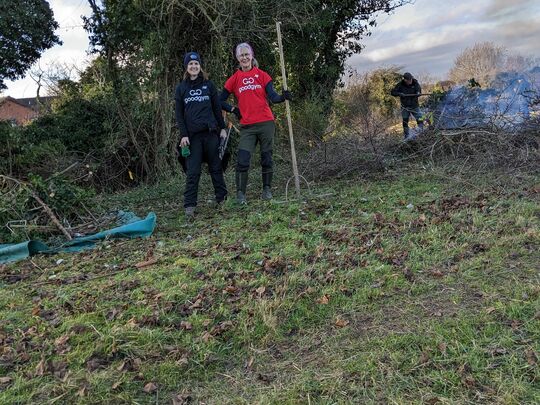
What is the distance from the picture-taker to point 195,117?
589 centimetres

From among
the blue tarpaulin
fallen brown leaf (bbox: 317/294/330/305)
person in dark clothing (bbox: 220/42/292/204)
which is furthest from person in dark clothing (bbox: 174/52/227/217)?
fallen brown leaf (bbox: 317/294/330/305)

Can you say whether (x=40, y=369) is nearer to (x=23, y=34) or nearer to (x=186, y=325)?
(x=186, y=325)

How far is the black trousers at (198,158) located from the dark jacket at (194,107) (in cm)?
12

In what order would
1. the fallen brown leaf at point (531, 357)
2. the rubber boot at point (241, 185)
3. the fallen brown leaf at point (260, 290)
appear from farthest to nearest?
the rubber boot at point (241, 185)
the fallen brown leaf at point (260, 290)
the fallen brown leaf at point (531, 357)

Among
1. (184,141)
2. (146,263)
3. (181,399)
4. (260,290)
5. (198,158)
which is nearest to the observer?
(181,399)

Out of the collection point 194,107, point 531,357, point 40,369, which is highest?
point 194,107

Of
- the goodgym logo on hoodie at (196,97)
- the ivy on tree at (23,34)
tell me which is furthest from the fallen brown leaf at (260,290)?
the ivy on tree at (23,34)

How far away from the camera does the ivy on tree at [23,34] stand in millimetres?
10219

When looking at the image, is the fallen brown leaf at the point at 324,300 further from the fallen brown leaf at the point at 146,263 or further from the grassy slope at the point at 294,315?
the fallen brown leaf at the point at 146,263

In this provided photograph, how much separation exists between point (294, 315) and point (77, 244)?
117 inches

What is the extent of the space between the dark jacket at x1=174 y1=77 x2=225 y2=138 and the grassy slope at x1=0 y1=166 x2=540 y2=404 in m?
1.63

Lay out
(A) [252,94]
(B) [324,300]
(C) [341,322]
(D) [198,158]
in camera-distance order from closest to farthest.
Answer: (C) [341,322], (B) [324,300], (D) [198,158], (A) [252,94]

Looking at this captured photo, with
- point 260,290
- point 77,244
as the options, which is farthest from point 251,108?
point 260,290

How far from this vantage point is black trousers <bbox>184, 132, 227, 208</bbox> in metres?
5.97
